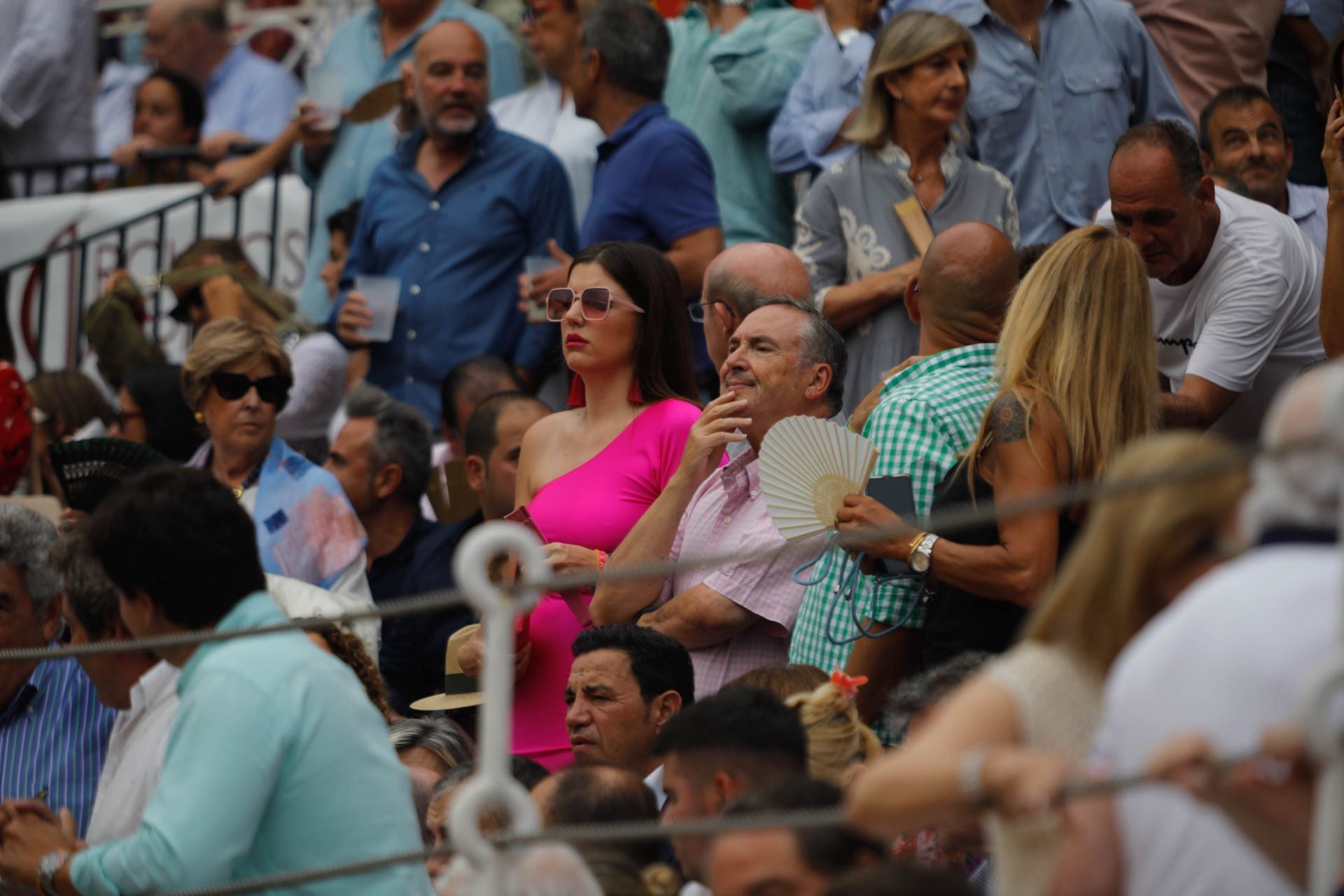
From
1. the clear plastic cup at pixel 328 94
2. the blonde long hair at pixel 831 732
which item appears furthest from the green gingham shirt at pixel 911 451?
the clear plastic cup at pixel 328 94

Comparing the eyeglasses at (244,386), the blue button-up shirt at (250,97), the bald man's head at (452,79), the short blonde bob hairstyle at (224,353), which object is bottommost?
the eyeglasses at (244,386)

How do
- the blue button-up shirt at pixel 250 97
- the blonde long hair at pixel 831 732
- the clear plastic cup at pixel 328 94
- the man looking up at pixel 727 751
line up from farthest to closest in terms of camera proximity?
the blue button-up shirt at pixel 250 97 → the clear plastic cup at pixel 328 94 → the blonde long hair at pixel 831 732 → the man looking up at pixel 727 751

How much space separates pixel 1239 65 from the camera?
7137mm

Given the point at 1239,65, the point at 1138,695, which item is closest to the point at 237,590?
the point at 1138,695

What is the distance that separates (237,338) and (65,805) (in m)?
2.31

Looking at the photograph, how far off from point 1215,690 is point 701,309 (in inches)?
156

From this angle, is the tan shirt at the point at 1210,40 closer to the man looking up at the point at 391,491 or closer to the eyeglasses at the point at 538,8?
the eyeglasses at the point at 538,8

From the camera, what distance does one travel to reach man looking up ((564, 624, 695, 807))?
4613 millimetres

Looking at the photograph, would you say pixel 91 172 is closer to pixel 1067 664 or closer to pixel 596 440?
pixel 596 440

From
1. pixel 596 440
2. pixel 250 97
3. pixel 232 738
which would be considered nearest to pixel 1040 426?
pixel 596 440

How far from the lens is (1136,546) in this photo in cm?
232

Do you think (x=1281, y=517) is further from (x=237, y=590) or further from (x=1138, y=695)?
(x=237, y=590)

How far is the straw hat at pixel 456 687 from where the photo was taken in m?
5.18

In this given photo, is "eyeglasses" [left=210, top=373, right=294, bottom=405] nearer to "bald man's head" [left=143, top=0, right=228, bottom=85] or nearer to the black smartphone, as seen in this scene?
the black smartphone
